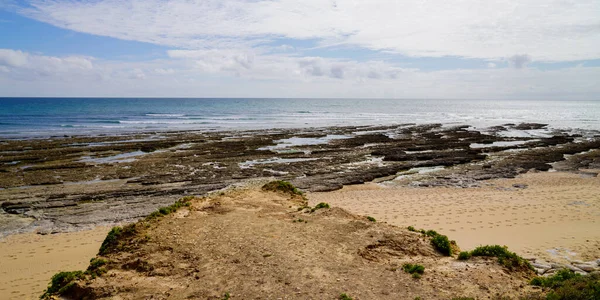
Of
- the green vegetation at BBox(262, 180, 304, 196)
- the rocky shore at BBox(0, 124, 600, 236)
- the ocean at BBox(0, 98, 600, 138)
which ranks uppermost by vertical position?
the ocean at BBox(0, 98, 600, 138)

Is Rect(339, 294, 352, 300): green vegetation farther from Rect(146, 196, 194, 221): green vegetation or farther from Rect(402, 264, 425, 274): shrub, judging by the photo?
Rect(146, 196, 194, 221): green vegetation

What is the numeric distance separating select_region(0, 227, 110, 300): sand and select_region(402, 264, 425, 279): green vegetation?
9.26 metres

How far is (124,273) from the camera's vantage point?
8.84 m

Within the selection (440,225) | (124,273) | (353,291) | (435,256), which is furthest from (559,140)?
(124,273)

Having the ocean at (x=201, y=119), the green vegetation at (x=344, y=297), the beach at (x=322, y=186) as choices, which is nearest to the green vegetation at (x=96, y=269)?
the beach at (x=322, y=186)

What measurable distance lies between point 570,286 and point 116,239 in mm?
10559

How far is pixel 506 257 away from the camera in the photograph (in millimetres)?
9094

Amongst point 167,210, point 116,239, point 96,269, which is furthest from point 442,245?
point 116,239

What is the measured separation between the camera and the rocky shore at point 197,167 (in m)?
17.9

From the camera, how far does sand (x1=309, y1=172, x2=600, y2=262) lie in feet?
41.7

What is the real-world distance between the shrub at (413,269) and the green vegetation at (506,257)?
1825mm

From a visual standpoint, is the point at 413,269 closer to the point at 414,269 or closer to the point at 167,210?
the point at 414,269

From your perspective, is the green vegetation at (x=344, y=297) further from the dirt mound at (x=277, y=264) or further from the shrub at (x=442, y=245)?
the shrub at (x=442, y=245)

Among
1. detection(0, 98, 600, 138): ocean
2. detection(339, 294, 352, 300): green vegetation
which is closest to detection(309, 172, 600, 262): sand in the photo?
detection(339, 294, 352, 300): green vegetation
